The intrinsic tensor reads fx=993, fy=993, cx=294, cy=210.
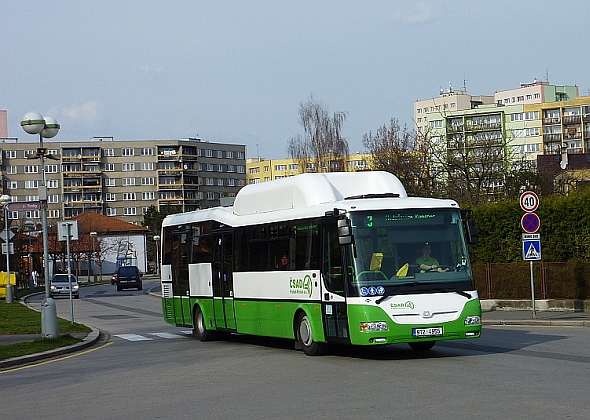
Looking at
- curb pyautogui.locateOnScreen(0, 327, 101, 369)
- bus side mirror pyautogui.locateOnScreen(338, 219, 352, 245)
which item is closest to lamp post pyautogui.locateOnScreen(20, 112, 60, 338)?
curb pyautogui.locateOnScreen(0, 327, 101, 369)

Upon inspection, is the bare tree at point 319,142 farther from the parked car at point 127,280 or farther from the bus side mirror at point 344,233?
the bus side mirror at point 344,233

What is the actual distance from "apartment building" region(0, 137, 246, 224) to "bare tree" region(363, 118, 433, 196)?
4604 inches

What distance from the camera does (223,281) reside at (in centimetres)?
2195

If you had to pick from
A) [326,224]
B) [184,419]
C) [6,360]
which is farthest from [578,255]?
[184,419]

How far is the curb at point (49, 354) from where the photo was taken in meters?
19.2

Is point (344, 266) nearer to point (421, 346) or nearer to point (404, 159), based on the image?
point (421, 346)

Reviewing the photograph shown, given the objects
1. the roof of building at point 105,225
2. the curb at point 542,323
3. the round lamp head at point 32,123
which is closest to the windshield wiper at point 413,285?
the curb at point 542,323

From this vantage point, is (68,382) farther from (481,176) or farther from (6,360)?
(481,176)

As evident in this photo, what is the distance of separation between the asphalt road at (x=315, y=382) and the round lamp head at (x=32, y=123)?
584 cm

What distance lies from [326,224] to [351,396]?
5807mm

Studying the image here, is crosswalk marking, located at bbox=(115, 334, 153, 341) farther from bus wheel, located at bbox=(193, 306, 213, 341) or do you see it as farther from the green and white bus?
the green and white bus

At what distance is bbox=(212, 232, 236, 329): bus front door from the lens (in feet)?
70.8

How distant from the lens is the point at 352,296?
53.9ft

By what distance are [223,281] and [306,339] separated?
14.5 feet
